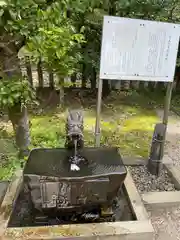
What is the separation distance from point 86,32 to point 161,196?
3.42 metres

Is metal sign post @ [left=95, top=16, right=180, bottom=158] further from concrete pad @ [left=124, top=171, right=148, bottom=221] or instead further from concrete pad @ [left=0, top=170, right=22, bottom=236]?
concrete pad @ [left=0, top=170, right=22, bottom=236]

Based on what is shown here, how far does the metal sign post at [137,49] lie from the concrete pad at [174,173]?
3.37 ft

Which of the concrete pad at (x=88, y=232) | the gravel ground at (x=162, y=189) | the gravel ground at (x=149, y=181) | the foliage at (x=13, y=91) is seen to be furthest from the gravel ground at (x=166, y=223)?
the foliage at (x=13, y=91)

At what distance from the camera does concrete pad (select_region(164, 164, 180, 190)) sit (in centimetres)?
253

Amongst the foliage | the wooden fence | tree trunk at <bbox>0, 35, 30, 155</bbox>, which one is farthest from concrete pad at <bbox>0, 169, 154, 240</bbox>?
the wooden fence

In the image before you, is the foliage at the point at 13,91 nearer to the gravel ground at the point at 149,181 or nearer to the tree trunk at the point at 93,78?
the gravel ground at the point at 149,181

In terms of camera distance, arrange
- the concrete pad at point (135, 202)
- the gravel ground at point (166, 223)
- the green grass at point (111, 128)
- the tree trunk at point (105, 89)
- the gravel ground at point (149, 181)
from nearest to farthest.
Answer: the concrete pad at point (135, 202) → the gravel ground at point (166, 223) → the gravel ground at point (149, 181) → the green grass at point (111, 128) → the tree trunk at point (105, 89)

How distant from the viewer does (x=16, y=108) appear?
8.68 feet

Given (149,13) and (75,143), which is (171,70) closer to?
(75,143)

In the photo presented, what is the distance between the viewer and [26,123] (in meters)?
2.81

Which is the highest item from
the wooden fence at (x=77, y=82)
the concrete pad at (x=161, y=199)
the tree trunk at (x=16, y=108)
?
the tree trunk at (x=16, y=108)

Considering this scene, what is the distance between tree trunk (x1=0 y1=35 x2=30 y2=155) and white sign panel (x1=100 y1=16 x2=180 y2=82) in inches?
32.8

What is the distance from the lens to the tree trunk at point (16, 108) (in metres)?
2.29

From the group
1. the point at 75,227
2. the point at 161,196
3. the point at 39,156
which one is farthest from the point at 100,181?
the point at 161,196
